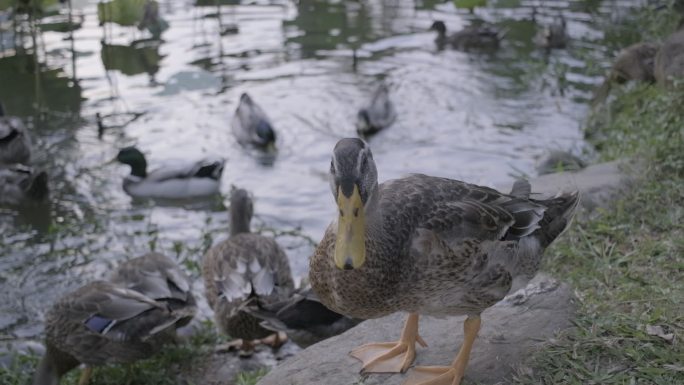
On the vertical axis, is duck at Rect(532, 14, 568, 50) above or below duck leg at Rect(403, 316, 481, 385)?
above

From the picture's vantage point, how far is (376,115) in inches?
401

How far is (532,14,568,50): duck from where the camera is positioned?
1308cm

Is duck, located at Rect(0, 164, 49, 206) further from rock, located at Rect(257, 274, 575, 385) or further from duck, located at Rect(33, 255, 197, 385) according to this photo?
rock, located at Rect(257, 274, 575, 385)

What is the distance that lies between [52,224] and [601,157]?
5.17 meters

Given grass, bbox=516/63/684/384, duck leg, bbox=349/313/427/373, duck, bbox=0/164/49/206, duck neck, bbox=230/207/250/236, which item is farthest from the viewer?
duck, bbox=0/164/49/206

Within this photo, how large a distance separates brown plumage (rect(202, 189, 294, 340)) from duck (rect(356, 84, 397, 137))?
3.78 meters

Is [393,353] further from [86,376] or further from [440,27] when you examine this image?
[440,27]

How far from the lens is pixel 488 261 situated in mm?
3725

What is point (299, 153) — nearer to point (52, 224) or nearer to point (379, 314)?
point (52, 224)

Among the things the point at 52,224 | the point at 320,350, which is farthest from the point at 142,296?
the point at 52,224

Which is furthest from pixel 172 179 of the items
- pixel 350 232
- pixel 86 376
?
pixel 350 232

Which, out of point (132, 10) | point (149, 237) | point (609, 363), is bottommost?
point (149, 237)

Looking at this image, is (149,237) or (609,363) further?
(149,237)

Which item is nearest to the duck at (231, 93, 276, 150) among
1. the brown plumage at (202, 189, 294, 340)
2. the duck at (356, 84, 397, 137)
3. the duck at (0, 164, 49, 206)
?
the duck at (356, 84, 397, 137)
